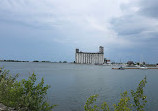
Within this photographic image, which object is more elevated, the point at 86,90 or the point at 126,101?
the point at 126,101

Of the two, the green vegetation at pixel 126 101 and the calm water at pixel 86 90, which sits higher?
the green vegetation at pixel 126 101

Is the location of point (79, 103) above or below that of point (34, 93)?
below

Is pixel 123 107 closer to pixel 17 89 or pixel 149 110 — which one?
pixel 17 89

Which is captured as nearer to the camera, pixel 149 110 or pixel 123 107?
pixel 123 107

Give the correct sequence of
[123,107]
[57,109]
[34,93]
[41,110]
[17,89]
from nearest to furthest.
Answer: [123,107] < [17,89] < [34,93] < [41,110] < [57,109]

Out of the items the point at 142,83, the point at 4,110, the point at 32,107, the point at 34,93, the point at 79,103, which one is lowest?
the point at 79,103

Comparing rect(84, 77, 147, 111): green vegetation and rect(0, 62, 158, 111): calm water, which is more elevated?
rect(84, 77, 147, 111): green vegetation

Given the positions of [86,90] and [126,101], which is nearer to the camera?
[126,101]

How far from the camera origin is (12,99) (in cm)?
1281

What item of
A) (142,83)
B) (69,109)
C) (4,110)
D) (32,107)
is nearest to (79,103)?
(69,109)

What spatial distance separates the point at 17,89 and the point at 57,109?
48.7ft

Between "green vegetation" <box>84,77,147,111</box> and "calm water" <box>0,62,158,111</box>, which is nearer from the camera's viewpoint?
"green vegetation" <box>84,77,147,111</box>

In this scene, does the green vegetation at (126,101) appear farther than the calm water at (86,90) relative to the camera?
No

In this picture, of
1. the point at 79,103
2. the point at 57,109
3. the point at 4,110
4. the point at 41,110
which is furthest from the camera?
the point at 79,103
